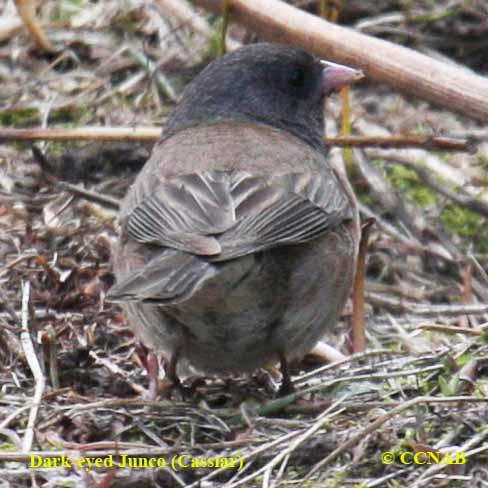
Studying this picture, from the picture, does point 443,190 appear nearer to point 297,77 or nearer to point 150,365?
point 297,77

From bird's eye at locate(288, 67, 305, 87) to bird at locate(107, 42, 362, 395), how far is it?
0.49 feet

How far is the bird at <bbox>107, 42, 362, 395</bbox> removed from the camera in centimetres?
400

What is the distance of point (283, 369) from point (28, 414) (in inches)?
31.7

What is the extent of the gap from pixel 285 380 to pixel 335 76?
124 cm

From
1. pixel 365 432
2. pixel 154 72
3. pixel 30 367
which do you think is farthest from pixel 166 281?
pixel 154 72

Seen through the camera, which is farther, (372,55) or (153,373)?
(372,55)

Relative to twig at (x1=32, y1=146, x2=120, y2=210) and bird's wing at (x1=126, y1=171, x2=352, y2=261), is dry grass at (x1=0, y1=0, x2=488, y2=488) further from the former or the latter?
bird's wing at (x1=126, y1=171, x2=352, y2=261)

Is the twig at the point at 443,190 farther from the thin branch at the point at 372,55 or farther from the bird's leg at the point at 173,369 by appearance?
the bird's leg at the point at 173,369

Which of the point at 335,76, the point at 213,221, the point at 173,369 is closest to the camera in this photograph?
the point at 213,221

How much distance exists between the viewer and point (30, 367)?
14.8 ft

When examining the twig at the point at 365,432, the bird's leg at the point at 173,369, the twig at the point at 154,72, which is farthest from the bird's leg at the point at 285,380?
the twig at the point at 154,72

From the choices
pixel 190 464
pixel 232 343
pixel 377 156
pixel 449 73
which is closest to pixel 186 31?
pixel 377 156

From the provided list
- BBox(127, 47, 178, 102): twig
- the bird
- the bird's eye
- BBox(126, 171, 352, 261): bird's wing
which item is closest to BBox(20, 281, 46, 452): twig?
the bird

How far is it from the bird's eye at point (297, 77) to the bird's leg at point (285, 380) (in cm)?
121
